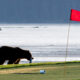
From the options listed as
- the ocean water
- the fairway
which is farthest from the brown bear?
the fairway

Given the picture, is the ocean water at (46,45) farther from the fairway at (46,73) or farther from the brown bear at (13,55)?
the fairway at (46,73)

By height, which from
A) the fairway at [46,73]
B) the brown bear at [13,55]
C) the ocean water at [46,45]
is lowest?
the ocean water at [46,45]

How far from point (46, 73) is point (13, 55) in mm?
5707

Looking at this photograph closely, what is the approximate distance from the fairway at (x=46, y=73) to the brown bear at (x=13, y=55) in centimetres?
367

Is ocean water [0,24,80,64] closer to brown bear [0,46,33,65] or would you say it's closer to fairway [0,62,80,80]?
brown bear [0,46,33,65]

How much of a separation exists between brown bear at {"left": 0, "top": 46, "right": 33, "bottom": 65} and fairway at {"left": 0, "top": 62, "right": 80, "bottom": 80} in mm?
3669

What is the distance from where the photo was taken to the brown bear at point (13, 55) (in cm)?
1903

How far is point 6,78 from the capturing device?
12445 mm

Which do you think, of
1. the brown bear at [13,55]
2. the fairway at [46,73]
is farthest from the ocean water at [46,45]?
the fairway at [46,73]
